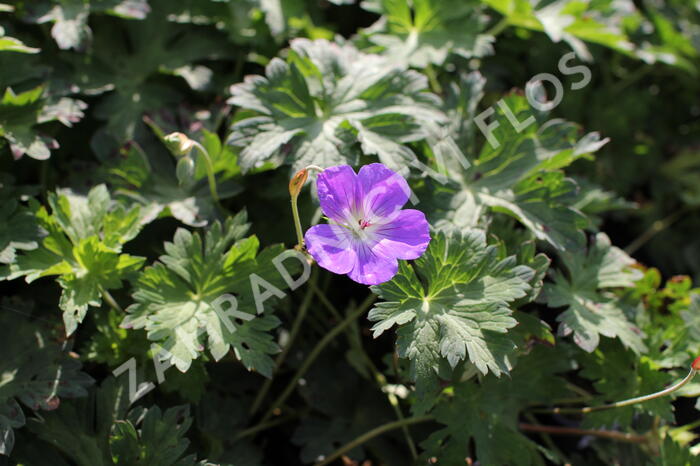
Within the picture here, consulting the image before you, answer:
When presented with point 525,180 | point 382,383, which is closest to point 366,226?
point 525,180

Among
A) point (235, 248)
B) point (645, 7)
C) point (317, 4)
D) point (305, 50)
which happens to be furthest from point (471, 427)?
point (645, 7)

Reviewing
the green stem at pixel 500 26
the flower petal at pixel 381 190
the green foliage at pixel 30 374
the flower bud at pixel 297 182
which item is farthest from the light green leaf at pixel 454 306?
the green stem at pixel 500 26

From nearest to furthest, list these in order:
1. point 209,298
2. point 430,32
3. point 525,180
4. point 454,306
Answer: point 454,306 → point 209,298 → point 525,180 → point 430,32

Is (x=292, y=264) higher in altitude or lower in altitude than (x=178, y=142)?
lower

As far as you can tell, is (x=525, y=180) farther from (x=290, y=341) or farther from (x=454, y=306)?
(x=290, y=341)

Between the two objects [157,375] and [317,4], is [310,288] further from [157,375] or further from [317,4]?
[317,4]

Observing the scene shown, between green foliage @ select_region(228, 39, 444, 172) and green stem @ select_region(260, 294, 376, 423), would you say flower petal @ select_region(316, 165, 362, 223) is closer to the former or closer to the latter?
green foliage @ select_region(228, 39, 444, 172)

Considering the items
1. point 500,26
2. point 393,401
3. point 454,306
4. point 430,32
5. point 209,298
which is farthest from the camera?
point 500,26
